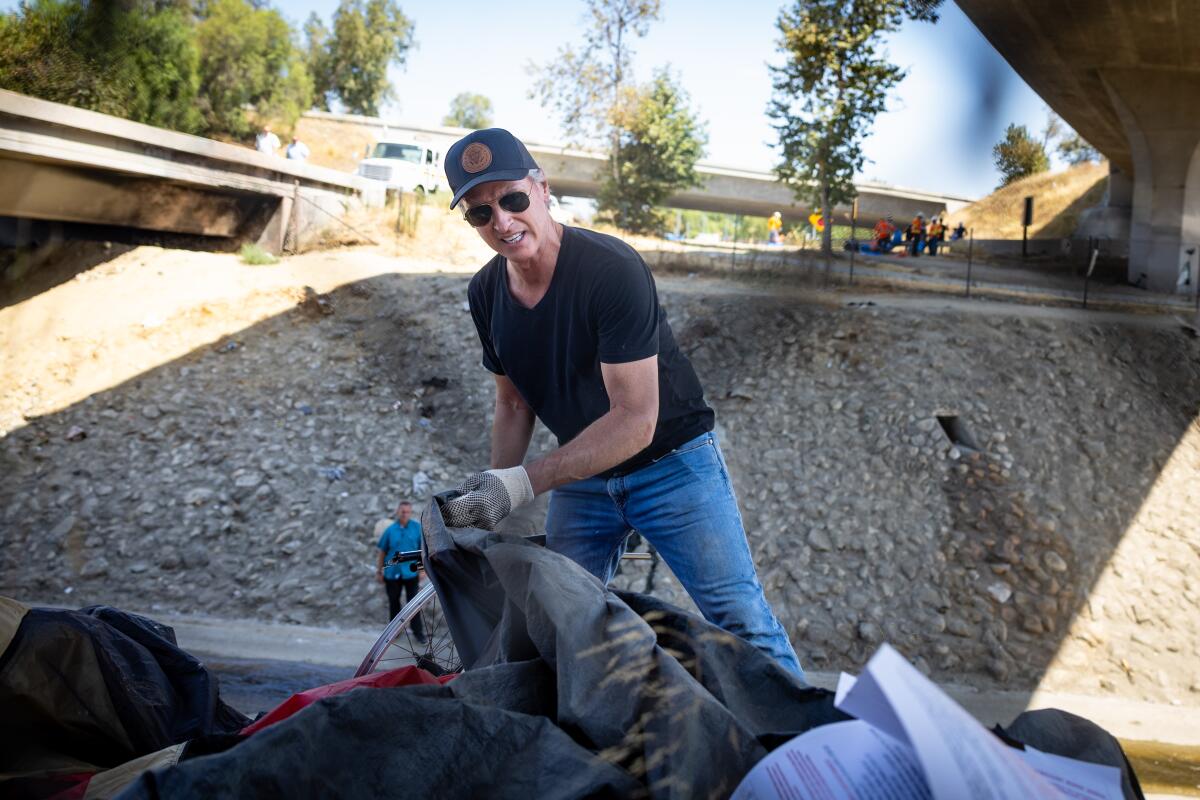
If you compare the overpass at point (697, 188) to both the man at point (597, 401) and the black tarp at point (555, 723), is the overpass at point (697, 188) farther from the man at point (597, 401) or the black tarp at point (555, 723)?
the black tarp at point (555, 723)

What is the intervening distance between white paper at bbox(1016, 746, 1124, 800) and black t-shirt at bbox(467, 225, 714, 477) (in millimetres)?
1627

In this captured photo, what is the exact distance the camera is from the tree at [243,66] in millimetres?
21859

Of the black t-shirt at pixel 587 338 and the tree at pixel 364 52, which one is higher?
the tree at pixel 364 52

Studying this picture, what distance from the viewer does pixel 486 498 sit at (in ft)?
8.59

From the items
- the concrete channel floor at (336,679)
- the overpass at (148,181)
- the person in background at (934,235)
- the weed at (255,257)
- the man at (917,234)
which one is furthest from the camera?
the person in background at (934,235)

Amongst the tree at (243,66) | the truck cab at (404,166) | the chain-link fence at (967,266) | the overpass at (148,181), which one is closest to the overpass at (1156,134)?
the chain-link fence at (967,266)

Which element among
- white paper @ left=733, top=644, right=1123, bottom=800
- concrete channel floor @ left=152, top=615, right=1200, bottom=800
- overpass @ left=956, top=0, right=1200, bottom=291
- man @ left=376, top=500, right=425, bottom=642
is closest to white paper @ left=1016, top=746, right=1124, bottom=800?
white paper @ left=733, top=644, right=1123, bottom=800

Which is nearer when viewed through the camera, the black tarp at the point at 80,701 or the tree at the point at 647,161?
the black tarp at the point at 80,701

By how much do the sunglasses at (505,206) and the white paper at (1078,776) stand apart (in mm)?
2044

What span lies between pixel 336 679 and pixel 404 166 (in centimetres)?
1756

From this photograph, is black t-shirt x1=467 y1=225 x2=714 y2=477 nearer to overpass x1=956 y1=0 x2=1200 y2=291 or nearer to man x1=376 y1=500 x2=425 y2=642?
man x1=376 y1=500 x2=425 y2=642

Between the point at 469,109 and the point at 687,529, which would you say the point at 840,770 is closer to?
the point at 687,529

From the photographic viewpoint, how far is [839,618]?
739 cm

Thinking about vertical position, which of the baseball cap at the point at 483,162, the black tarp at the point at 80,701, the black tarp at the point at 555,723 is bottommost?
the black tarp at the point at 80,701
